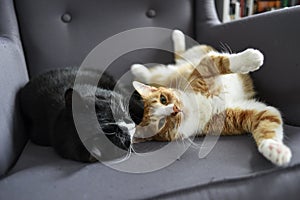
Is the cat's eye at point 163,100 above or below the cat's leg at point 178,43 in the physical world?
below

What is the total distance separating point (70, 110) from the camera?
2.39ft

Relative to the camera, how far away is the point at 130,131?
0.74 m

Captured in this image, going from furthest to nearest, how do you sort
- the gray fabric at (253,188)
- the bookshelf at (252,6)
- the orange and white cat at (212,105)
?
the bookshelf at (252,6) → the orange and white cat at (212,105) → the gray fabric at (253,188)

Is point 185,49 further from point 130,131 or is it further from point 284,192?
point 284,192

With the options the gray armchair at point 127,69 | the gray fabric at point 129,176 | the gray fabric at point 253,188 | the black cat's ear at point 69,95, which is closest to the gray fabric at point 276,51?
the gray armchair at point 127,69

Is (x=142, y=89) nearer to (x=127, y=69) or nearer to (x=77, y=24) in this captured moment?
(x=127, y=69)

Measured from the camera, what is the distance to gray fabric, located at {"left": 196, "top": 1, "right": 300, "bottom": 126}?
0.79 meters

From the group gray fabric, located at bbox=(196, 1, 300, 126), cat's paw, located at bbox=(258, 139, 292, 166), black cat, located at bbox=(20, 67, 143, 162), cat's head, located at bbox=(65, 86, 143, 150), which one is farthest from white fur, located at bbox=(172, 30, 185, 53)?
cat's paw, located at bbox=(258, 139, 292, 166)

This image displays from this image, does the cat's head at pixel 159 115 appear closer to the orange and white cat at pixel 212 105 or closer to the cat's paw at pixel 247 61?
the orange and white cat at pixel 212 105

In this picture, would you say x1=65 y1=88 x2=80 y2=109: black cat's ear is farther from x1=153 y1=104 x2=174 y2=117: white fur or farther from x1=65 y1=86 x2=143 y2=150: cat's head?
x1=153 y1=104 x2=174 y2=117: white fur

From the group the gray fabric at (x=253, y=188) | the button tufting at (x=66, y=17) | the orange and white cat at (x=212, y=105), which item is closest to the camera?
the gray fabric at (x=253, y=188)

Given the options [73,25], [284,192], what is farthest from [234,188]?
[73,25]

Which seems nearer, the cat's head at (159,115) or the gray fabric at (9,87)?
the gray fabric at (9,87)

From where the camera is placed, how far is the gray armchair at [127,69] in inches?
23.1
